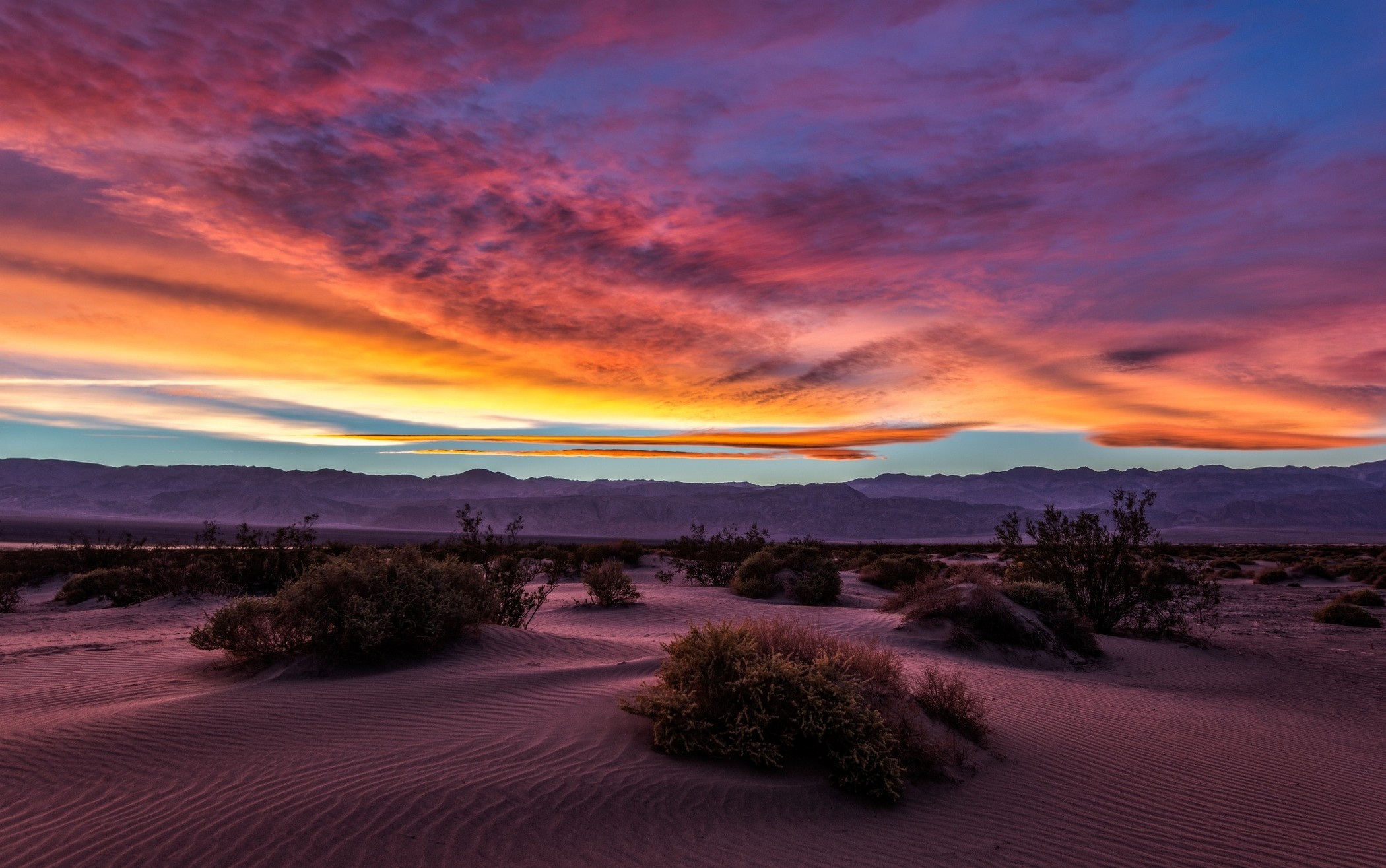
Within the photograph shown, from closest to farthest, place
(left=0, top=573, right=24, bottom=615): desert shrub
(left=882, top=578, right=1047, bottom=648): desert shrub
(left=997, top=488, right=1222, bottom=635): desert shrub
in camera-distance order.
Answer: (left=882, top=578, right=1047, bottom=648): desert shrub, (left=997, top=488, right=1222, bottom=635): desert shrub, (left=0, top=573, right=24, bottom=615): desert shrub

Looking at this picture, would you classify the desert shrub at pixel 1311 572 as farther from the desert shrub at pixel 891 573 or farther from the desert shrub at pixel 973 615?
the desert shrub at pixel 973 615

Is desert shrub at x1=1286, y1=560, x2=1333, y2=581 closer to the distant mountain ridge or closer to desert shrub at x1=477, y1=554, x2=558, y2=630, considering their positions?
desert shrub at x1=477, y1=554, x2=558, y2=630

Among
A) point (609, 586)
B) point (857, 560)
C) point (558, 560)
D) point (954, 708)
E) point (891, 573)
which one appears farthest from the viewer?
point (857, 560)

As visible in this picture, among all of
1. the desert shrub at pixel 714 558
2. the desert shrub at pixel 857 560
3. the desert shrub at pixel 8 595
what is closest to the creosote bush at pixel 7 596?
the desert shrub at pixel 8 595

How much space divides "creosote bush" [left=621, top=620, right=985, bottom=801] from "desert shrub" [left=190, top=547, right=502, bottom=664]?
386 cm

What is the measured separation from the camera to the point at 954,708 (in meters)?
7.52

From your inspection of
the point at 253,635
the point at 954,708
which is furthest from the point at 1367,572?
the point at 253,635

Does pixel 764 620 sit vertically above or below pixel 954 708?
above

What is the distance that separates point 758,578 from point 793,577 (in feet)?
3.47

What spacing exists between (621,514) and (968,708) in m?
124

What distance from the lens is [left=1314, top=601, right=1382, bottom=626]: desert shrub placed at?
723 inches

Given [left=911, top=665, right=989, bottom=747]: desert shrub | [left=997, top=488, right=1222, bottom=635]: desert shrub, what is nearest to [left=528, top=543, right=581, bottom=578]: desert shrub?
[left=997, top=488, right=1222, bottom=635]: desert shrub

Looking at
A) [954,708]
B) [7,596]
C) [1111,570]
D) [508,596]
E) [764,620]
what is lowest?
[7,596]

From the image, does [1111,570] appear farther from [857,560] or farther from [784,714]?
[857,560]
